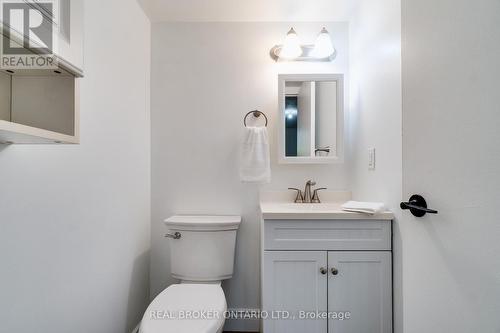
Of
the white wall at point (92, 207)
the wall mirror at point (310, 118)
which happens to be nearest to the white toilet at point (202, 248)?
the white wall at point (92, 207)

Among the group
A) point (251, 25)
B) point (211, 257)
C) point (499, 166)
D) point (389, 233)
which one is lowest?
point (211, 257)

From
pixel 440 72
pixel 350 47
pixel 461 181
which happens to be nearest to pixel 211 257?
pixel 461 181

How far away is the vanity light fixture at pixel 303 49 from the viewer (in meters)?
1.62

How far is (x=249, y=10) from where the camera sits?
160 cm

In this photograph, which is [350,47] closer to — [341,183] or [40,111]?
[341,183]

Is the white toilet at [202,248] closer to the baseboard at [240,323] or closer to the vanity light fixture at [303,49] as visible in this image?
the baseboard at [240,323]

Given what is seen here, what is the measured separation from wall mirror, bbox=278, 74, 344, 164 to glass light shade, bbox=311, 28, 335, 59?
0.55ft

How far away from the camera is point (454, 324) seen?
2.20ft

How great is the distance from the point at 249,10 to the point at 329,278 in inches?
68.5

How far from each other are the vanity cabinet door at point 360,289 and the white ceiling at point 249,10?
1.56 m

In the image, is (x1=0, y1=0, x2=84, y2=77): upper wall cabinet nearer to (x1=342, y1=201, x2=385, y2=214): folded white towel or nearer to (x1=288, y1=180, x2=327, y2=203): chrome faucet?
(x1=342, y1=201, x2=385, y2=214): folded white towel

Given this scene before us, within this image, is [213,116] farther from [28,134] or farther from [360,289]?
[360,289]

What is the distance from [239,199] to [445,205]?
48.0 inches

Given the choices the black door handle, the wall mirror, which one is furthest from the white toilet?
the black door handle
